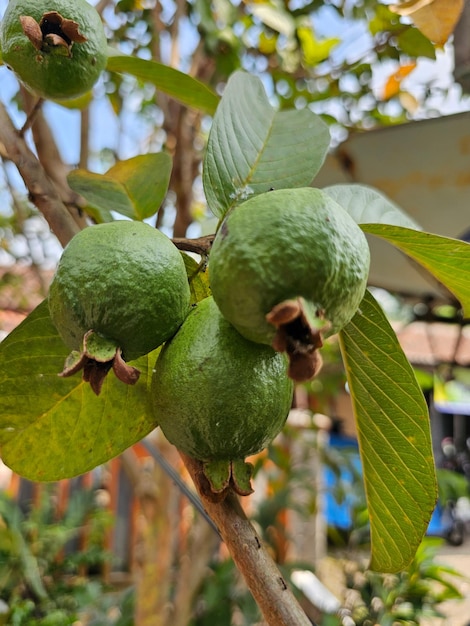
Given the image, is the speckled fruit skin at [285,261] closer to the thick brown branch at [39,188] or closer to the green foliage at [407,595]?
the thick brown branch at [39,188]

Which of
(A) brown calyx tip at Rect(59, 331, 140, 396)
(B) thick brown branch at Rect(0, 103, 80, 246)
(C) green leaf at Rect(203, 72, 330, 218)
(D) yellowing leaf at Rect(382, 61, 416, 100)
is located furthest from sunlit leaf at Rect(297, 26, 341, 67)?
(A) brown calyx tip at Rect(59, 331, 140, 396)

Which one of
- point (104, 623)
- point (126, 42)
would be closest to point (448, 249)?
point (126, 42)

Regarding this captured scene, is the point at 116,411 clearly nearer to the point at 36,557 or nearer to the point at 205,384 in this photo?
the point at 205,384

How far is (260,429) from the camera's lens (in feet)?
1.37

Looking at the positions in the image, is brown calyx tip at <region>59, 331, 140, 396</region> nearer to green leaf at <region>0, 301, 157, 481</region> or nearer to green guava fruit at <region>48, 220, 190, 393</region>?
green guava fruit at <region>48, 220, 190, 393</region>

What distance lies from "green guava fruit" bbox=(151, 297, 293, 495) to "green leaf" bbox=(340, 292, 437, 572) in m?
0.12

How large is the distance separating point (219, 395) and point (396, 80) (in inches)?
65.4

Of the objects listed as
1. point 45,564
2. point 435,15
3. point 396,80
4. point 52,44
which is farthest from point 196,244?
point 45,564

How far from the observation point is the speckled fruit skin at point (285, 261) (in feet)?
1.09

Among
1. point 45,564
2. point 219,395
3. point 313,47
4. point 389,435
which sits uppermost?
point 313,47

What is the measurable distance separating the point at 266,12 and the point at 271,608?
154 cm

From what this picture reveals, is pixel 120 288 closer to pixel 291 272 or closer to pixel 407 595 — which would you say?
pixel 291 272

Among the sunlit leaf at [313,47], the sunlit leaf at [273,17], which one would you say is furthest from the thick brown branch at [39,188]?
the sunlit leaf at [313,47]

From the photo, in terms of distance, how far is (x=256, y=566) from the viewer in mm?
378
